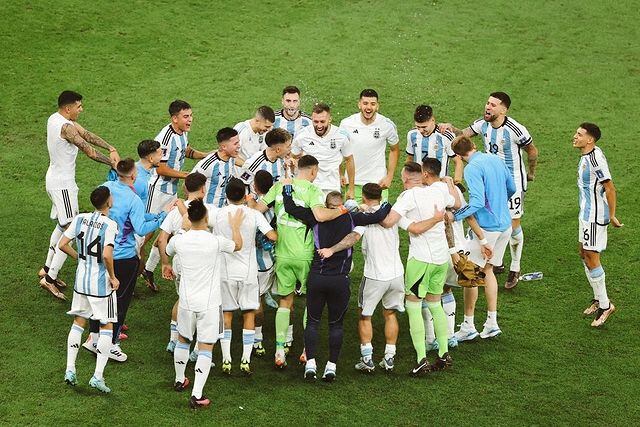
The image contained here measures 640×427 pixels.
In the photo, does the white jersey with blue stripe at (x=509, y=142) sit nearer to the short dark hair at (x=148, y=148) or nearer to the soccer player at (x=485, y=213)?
the soccer player at (x=485, y=213)

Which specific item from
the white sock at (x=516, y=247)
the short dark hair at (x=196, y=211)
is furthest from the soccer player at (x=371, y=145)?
the short dark hair at (x=196, y=211)

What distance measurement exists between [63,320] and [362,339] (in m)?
2.92

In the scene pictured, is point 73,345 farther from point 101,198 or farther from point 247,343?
point 247,343

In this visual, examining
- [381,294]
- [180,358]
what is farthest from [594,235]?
[180,358]

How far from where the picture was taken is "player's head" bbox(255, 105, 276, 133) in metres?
10.2

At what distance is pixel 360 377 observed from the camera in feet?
28.9

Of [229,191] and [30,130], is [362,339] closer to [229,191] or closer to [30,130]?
[229,191]

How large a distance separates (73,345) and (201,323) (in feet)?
3.50

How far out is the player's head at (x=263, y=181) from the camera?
29.0 ft

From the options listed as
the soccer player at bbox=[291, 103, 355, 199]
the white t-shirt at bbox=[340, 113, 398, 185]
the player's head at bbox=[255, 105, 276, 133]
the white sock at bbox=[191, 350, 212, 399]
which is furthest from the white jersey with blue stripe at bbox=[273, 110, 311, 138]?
the white sock at bbox=[191, 350, 212, 399]

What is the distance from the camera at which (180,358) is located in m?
8.30

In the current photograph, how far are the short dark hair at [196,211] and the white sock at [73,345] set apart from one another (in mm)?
1355

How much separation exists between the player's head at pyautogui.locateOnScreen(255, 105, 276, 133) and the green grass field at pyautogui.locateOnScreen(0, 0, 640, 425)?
6.17 feet

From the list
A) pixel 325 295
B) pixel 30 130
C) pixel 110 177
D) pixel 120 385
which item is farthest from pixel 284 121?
pixel 30 130
